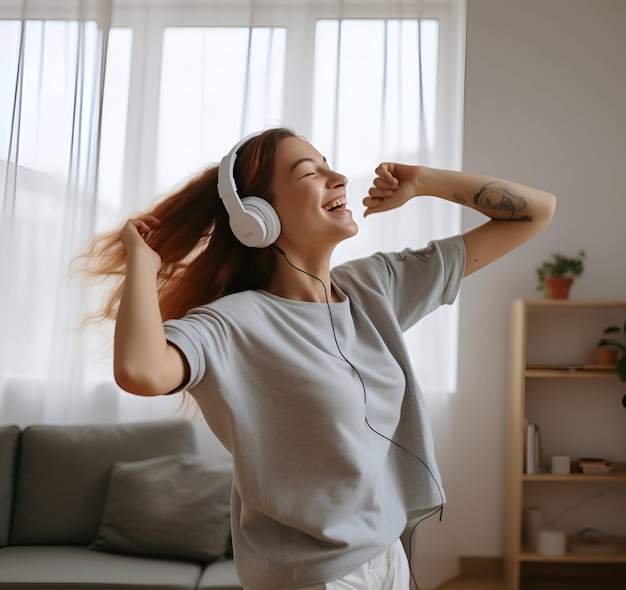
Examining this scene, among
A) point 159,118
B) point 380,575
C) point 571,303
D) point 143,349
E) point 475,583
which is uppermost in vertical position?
point 159,118

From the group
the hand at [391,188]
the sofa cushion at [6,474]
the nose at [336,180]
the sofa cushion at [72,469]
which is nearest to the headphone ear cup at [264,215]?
the nose at [336,180]

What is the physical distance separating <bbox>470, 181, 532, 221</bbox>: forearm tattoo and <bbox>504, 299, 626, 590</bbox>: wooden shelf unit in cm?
211

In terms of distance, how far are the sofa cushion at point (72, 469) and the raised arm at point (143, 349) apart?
2.37 m

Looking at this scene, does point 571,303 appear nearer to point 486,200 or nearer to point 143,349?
point 486,200

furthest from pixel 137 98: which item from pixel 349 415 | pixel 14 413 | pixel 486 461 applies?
pixel 349 415

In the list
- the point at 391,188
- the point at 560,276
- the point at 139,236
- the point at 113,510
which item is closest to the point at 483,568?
the point at 560,276

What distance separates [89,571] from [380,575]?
1.88 m

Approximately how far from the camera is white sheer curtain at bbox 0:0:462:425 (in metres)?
3.71

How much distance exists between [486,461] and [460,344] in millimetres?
604

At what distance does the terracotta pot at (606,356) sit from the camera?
3602 millimetres

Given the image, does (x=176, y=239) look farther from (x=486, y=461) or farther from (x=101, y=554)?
(x=486, y=461)

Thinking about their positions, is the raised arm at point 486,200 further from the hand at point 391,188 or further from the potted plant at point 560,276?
the potted plant at point 560,276

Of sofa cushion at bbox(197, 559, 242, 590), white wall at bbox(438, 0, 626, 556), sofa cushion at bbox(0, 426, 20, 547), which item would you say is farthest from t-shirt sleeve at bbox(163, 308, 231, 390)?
white wall at bbox(438, 0, 626, 556)

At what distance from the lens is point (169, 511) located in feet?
9.64
